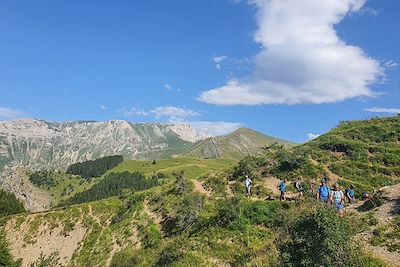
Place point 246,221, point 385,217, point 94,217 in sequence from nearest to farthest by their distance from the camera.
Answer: point 385,217 → point 246,221 → point 94,217

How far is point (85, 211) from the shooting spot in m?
69.9

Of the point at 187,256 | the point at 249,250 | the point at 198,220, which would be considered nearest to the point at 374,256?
the point at 249,250

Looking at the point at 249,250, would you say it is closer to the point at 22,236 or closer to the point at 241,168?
the point at 241,168

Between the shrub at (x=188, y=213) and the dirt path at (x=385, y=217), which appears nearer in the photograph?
the dirt path at (x=385, y=217)

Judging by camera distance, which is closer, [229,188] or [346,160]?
[229,188]

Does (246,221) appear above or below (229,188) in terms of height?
below

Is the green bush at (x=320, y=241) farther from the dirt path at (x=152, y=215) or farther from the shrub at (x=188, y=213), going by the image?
the dirt path at (x=152, y=215)

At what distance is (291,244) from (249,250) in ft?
48.4

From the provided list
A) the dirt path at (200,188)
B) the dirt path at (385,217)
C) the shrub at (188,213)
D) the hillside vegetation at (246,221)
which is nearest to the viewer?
the hillside vegetation at (246,221)

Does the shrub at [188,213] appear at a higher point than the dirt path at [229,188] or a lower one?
lower

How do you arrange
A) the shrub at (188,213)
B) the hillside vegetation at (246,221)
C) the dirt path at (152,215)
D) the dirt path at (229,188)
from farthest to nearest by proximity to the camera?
the dirt path at (152,215), the dirt path at (229,188), the shrub at (188,213), the hillside vegetation at (246,221)

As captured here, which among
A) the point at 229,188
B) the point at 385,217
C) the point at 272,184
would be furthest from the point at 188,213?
the point at 385,217

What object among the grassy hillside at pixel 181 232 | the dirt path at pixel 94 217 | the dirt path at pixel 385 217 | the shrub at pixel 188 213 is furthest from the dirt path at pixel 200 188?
the dirt path at pixel 385 217

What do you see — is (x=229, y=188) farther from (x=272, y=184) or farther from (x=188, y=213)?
(x=188, y=213)
